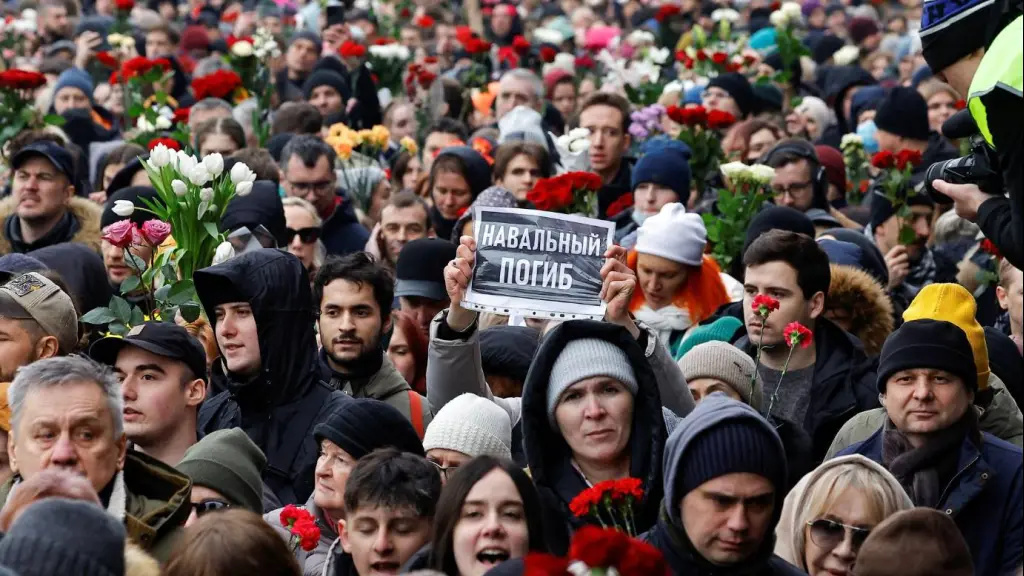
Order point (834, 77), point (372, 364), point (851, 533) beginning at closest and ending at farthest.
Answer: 1. point (851, 533)
2. point (372, 364)
3. point (834, 77)

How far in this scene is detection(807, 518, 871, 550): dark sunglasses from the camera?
219 inches

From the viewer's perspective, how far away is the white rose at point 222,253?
7359 millimetres

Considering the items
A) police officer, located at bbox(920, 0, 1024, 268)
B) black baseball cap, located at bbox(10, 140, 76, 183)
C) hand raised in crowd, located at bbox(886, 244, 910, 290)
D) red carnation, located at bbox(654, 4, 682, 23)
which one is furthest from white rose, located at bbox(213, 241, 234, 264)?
red carnation, located at bbox(654, 4, 682, 23)

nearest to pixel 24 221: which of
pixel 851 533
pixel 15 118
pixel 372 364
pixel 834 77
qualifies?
pixel 15 118

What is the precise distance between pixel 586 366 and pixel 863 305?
2.55 metres

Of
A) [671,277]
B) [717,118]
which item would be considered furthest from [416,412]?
[717,118]

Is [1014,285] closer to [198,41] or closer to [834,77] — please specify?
[834,77]

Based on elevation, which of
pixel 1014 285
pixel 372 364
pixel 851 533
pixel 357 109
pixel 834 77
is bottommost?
pixel 851 533

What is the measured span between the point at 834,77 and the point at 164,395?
37.4 feet

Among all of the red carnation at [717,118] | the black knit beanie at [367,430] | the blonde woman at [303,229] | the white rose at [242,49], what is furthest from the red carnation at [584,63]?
the black knit beanie at [367,430]

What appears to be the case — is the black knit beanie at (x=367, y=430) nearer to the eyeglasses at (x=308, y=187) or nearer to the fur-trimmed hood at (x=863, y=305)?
the fur-trimmed hood at (x=863, y=305)

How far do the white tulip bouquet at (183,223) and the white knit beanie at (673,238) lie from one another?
6.02 ft

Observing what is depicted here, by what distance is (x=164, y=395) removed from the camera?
6477 millimetres

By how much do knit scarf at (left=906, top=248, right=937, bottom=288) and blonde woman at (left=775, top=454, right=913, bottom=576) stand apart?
4139mm
